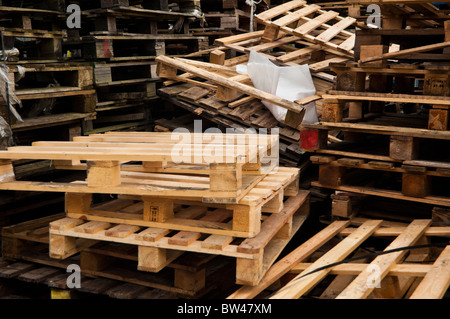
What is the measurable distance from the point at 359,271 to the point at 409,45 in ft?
8.61

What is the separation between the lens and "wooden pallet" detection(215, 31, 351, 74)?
19.5 ft

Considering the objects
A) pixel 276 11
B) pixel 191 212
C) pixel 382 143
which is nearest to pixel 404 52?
pixel 382 143

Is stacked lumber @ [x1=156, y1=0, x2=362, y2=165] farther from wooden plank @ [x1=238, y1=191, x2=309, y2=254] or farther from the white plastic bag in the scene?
wooden plank @ [x1=238, y1=191, x2=309, y2=254]

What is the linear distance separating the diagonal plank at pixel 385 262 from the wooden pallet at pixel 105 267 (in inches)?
44.3

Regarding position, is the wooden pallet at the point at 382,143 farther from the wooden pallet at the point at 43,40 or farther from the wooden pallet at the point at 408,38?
the wooden pallet at the point at 43,40

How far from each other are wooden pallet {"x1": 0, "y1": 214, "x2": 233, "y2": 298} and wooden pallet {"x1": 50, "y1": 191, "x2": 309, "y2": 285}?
181 millimetres

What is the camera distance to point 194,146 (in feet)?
12.0

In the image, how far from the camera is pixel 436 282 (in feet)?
10.1

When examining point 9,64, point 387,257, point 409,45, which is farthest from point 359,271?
point 9,64

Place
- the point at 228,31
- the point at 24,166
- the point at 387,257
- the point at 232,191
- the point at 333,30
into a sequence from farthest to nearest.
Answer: the point at 228,31 < the point at 333,30 < the point at 24,166 < the point at 387,257 < the point at 232,191

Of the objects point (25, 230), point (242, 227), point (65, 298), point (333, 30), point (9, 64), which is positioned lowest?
point (65, 298)

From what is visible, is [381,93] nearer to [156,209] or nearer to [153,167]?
[153,167]

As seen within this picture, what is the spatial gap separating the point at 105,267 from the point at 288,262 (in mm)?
1438

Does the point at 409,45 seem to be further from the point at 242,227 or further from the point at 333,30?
the point at 242,227
